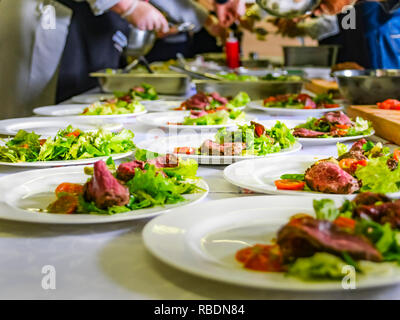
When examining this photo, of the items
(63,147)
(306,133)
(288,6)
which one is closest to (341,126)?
(306,133)

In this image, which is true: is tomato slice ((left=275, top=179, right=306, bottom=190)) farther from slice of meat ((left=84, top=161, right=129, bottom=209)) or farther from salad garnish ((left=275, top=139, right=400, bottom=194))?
slice of meat ((left=84, top=161, right=129, bottom=209))

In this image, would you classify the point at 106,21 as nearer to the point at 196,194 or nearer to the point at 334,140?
Result: the point at 334,140

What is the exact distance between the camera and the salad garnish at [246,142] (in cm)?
143

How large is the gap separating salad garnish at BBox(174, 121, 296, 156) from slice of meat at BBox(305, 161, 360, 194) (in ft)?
1.16

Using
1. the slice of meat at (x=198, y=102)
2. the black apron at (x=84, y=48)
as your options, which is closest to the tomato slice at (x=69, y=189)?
the slice of meat at (x=198, y=102)

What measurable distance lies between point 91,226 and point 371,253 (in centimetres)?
52

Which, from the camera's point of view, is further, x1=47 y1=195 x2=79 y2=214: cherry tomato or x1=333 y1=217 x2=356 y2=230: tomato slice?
x1=47 y1=195 x2=79 y2=214: cherry tomato

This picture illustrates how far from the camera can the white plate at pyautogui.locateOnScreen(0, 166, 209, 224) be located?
0.89m

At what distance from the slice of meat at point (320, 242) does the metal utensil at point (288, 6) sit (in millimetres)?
2416

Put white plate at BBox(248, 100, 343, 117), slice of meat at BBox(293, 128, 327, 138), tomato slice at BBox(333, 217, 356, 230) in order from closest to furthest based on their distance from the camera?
tomato slice at BBox(333, 217, 356, 230)
slice of meat at BBox(293, 128, 327, 138)
white plate at BBox(248, 100, 343, 117)

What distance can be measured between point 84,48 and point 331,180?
379cm

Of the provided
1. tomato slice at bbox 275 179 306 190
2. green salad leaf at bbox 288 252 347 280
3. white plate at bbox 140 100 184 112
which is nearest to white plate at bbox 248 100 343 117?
white plate at bbox 140 100 184 112

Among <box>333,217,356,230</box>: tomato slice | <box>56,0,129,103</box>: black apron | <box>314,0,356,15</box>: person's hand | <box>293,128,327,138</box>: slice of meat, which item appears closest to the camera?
<box>333,217,356,230</box>: tomato slice
